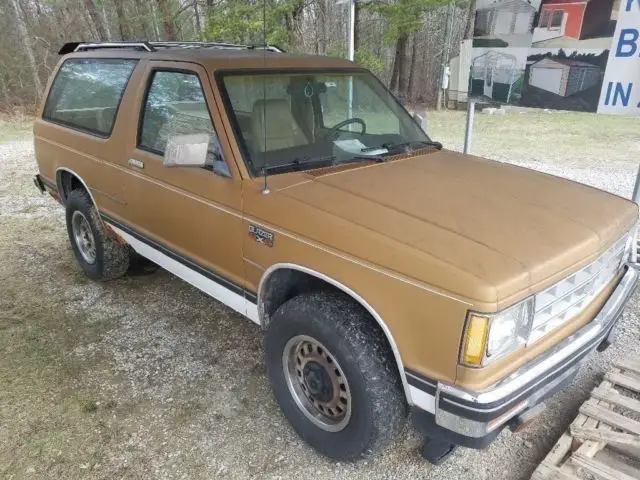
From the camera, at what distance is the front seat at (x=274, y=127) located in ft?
9.30

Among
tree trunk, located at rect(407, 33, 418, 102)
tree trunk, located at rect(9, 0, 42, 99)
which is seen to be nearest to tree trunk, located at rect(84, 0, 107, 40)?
tree trunk, located at rect(9, 0, 42, 99)

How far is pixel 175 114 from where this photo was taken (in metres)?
3.19

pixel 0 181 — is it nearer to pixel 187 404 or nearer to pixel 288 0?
pixel 187 404

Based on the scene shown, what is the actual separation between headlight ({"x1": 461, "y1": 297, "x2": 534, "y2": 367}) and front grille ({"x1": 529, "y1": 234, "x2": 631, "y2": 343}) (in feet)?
0.22

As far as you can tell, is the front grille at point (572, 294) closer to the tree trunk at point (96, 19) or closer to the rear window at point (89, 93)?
the rear window at point (89, 93)

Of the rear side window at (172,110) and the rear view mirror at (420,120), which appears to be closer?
the rear side window at (172,110)

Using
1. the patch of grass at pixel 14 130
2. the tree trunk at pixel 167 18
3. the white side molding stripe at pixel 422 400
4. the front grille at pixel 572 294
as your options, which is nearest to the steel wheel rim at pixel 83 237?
the white side molding stripe at pixel 422 400

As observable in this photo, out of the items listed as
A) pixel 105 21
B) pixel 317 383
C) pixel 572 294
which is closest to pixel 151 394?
pixel 317 383

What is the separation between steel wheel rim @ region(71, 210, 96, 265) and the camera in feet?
14.4

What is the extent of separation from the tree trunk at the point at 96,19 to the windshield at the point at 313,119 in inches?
619

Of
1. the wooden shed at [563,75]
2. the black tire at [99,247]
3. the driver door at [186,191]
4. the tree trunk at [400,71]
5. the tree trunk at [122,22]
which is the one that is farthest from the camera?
the tree trunk at [400,71]

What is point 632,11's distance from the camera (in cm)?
400

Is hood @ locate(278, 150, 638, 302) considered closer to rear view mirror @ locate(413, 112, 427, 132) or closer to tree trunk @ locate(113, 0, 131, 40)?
rear view mirror @ locate(413, 112, 427, 132)

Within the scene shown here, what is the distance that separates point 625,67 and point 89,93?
4419 mm
